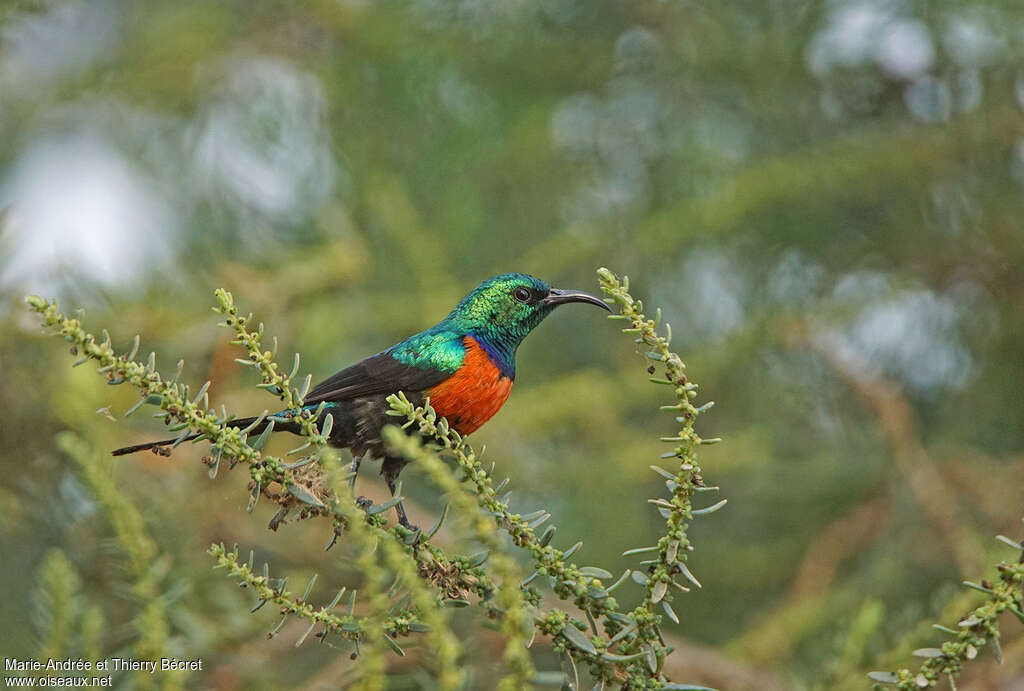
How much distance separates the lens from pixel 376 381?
2.99 m

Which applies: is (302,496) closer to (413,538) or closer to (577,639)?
(413,538)

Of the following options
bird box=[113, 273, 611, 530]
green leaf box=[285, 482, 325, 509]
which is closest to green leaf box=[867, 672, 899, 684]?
green leaf box=[285, 482, 325, 509]

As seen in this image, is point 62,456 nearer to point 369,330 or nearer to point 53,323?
point 369,330

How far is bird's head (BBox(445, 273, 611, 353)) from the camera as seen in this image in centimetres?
319

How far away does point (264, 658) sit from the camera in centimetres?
331

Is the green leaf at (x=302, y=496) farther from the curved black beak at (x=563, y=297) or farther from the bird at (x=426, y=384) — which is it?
the curved black beak at (x=563, y=297)

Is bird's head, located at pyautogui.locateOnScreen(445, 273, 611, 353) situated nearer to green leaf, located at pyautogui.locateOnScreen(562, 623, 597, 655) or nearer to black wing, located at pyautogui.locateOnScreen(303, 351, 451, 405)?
black wing, located at pyautogui.locateOnScreen(303, 351, 451, 405)

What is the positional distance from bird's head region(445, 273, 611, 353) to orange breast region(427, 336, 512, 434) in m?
0.17

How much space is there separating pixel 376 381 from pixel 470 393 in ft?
0.93

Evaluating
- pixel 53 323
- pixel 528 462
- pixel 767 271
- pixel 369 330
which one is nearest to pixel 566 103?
pixel 767 271

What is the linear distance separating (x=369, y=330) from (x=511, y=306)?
1.52 meters

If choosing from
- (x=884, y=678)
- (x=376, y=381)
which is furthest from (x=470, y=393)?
(x=884, y=678)

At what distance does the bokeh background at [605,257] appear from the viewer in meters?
3.78

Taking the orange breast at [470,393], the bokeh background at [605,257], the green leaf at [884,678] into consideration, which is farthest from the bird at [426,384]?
the green leaf at [884,678]
